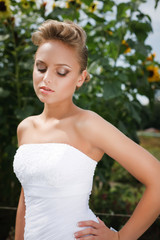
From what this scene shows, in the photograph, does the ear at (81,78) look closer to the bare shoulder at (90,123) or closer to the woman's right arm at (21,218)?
the bare shoulder at (90,123)

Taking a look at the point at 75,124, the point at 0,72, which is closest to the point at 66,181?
the point at 75,124

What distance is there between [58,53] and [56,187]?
0.51m

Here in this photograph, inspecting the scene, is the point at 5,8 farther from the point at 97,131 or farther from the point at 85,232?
the point at 85,232

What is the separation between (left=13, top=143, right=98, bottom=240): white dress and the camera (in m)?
1.13

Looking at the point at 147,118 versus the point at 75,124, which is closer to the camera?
the point at 75,124

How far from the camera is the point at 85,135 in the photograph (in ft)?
3.81

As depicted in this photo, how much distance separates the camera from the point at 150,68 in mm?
2842

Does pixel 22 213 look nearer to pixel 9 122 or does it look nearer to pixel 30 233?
pixel 30 233

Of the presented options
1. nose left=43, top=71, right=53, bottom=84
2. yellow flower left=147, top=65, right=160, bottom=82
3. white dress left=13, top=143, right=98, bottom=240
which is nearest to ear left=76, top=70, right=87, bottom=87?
nose left=43, top=71, right=53, bottom=84

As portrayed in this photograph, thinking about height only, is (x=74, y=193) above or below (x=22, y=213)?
above

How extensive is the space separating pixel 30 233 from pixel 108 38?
1.76 metres

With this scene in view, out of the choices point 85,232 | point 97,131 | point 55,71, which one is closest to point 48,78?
point 55,71

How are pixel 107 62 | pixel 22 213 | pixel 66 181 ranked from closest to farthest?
pixel 66 181
pixel 22 213
pixel 107 62

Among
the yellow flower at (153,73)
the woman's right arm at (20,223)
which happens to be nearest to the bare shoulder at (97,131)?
the woman's right arm at (20,223)
